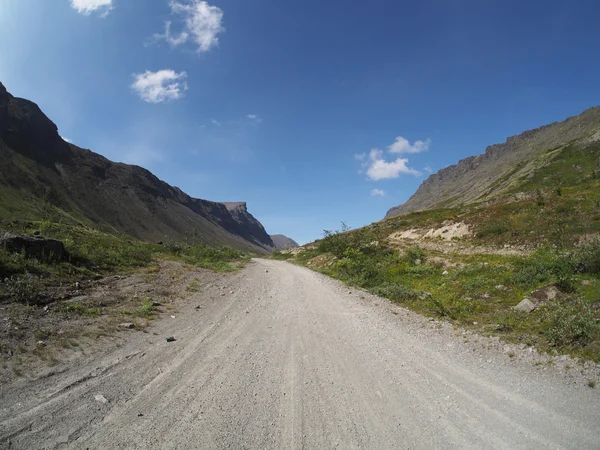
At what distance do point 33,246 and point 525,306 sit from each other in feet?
64.6

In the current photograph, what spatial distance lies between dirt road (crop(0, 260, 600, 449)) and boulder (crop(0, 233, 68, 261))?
351 inches

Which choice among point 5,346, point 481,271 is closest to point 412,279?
point 481,271

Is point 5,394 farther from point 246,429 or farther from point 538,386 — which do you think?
point 538,386

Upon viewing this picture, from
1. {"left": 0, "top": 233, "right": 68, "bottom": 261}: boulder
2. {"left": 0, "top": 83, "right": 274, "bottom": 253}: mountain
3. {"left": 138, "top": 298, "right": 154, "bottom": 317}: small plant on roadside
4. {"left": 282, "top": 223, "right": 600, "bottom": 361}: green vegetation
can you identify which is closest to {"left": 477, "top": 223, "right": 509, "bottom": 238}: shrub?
{"left": 282, "top": 223, "right": 600, "bottom": 361}: green vegetation

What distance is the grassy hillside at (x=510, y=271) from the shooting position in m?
8.22

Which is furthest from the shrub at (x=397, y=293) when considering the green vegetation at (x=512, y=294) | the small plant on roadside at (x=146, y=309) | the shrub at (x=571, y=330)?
the small plant on roadside at (x=146, y=309)

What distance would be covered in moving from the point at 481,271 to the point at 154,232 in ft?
624

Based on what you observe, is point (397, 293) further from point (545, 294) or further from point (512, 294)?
point (545, 294)

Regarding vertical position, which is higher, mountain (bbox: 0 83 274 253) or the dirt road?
mountain (bbox: 0 83 274 253)

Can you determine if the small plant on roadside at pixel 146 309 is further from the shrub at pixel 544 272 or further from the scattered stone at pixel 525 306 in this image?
the shrub at pixel 544 272

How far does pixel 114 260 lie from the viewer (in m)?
19.0

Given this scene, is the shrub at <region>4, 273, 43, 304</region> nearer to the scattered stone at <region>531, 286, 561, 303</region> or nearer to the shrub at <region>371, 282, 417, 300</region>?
the shrub at <region>371, 282, 417, 300</region>

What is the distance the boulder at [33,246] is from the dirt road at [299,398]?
8918mm

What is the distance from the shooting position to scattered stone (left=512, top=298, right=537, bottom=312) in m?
9.78
